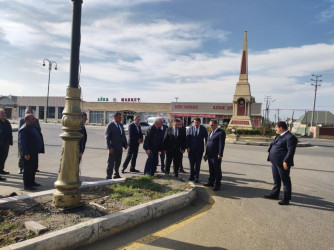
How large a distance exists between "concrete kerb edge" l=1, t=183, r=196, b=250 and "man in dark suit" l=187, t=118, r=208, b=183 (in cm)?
216

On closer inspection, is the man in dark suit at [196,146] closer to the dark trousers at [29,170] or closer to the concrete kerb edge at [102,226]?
the concrete kerb edge at [102,226]

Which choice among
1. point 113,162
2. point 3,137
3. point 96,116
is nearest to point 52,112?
point 96,116

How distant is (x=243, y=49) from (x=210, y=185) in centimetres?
2171

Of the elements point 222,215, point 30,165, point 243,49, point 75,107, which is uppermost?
point 243,49

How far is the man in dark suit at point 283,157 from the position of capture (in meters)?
5.22

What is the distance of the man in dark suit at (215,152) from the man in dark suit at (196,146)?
0.37 meters

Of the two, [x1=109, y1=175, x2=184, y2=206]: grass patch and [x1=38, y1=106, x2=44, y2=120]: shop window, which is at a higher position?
[x1=38, y1=106, x2=44, y2=120]: shop window

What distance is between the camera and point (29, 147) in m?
5.75

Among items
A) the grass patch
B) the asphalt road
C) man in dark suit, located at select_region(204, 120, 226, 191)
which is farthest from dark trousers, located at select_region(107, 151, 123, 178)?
man in dark suit, located at select_region(204, 120, 226, 191)

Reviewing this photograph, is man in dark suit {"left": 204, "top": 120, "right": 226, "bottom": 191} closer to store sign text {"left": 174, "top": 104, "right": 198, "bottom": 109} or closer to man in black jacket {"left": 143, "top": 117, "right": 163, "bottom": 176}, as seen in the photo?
man in black jacket {"left": 143, "top": 117, "right": 163, "bottom": 176}

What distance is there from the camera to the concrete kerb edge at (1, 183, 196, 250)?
2.90 meters

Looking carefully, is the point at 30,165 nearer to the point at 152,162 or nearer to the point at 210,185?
the point at 152,162

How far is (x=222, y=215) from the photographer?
14.9 feet

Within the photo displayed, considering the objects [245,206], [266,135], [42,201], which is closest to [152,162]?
[245,206]
